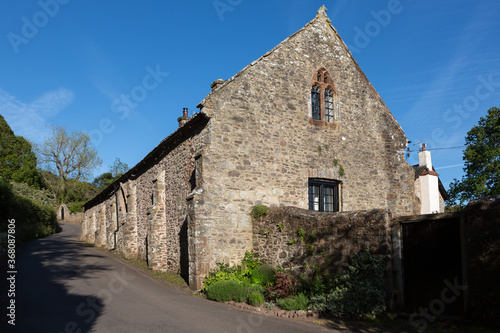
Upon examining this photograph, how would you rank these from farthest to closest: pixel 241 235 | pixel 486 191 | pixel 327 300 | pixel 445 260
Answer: pixel 486 191, pixel 241 235, pixel 327 300, pixel 445 260

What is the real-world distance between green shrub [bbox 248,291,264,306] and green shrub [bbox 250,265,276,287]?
1.04m

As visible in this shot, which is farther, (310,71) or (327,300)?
(310,71)

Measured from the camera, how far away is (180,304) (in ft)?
31.2

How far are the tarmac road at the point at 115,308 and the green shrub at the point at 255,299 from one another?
0.63m

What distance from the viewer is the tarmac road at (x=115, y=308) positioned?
7266mm

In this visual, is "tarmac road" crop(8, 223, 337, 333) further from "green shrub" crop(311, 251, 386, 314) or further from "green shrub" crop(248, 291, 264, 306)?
"green shrub" crop(311, 251, 386, 314)

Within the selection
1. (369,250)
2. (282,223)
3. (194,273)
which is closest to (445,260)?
(369,250)

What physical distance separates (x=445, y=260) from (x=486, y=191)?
2091cm

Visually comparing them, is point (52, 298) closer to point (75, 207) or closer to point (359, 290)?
point (359, 290)

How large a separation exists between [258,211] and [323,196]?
3.45 metres

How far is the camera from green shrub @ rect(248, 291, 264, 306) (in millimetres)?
9477

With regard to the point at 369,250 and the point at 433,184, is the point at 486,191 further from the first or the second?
the point at 369,250

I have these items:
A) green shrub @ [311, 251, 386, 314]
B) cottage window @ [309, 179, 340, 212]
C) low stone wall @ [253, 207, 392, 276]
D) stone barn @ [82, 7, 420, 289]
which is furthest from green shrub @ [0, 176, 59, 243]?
green shrub @ [311, 251, 386, 314]

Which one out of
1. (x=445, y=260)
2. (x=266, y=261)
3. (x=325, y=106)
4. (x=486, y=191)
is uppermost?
(x=325, y=106)
